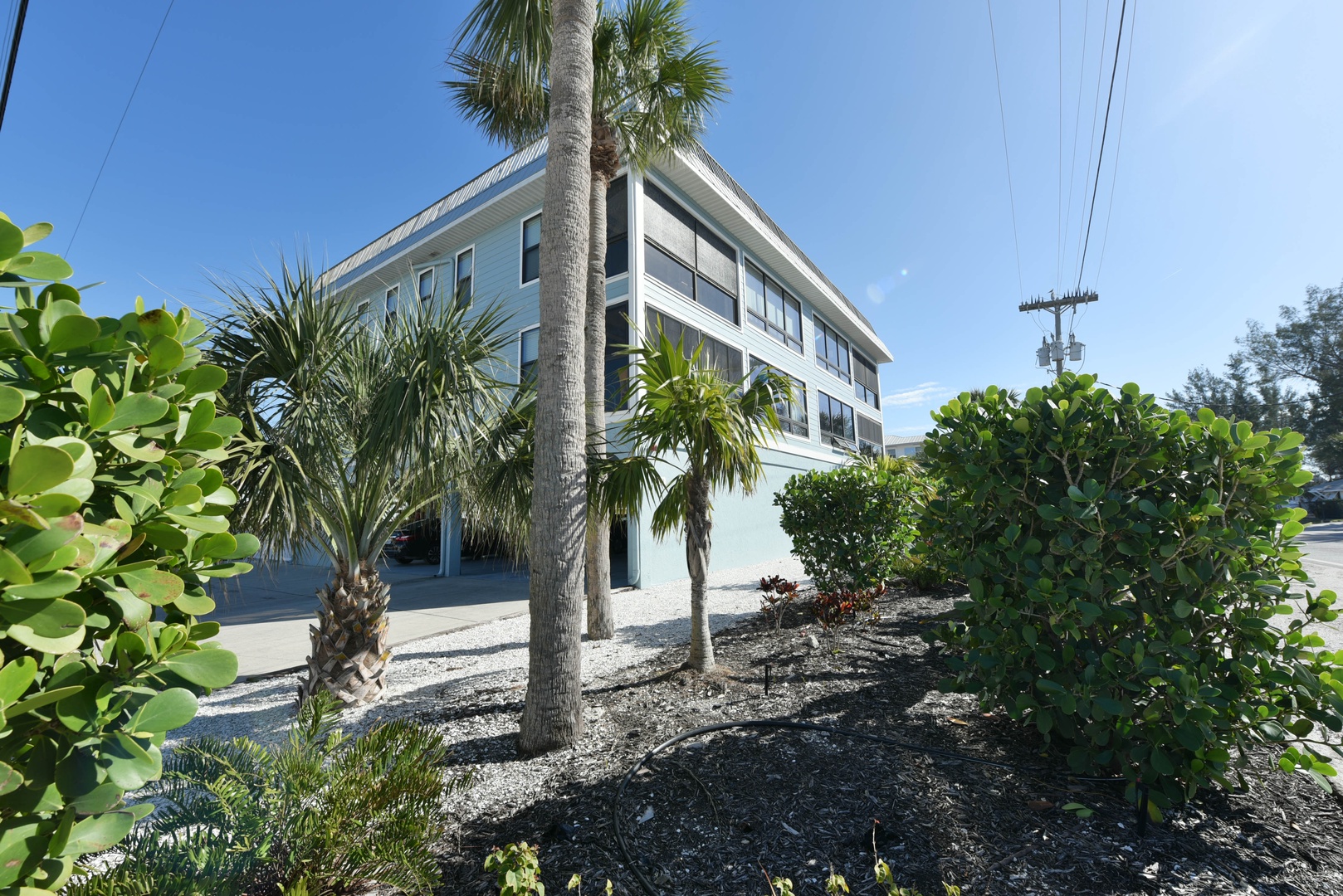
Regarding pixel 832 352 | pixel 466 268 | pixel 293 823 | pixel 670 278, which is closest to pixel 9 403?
pixel 293 823

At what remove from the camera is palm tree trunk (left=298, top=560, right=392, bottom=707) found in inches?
174

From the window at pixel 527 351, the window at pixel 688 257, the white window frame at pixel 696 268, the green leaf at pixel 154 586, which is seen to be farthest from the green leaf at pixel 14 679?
the window at pixel 527 351

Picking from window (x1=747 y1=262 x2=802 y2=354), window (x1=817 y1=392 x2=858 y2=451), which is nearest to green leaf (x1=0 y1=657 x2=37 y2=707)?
window (x1=747 y1=262 x2=802 y2=354)

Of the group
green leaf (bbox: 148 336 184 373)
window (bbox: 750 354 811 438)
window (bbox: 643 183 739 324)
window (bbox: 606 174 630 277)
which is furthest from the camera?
window (bbox: 750 354 811 438)

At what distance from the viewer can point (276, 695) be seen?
514 cm

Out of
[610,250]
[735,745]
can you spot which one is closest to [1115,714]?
[735,745]

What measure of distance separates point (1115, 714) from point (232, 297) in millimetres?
5710

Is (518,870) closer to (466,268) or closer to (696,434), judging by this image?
(696,434)

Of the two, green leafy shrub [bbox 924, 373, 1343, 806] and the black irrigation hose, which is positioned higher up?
green leafy shrub [bbox 924, 373, 1343, 806]

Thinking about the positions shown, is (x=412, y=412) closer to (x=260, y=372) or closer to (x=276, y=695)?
(x=260, y=372)

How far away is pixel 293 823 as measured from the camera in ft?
6.59

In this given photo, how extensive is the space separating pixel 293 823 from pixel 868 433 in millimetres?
25351

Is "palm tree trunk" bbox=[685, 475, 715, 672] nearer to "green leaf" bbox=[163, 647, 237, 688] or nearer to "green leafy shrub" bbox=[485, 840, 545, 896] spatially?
"green leafy shrub" bbox=[485, 840, 545, 896]

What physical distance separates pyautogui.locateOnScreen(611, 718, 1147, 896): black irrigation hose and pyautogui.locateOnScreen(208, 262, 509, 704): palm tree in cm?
246
